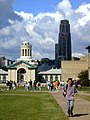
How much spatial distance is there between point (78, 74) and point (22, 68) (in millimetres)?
32379

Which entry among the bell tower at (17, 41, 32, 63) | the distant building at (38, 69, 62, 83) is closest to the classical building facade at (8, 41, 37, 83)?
the distant building at (38, 69, 62, 83)

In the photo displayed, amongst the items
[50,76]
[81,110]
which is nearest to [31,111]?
[81,110]

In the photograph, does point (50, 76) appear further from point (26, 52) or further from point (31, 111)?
point (31, 111)

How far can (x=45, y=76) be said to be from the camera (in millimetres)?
155000

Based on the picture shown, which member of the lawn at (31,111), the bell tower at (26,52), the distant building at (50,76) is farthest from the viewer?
the bell tower at (26,52)

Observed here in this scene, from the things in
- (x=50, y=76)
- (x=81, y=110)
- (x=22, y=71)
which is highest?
(x=22, y=71)

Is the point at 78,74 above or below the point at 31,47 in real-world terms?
below

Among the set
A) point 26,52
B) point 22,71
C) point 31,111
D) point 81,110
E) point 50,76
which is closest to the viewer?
point 31,111

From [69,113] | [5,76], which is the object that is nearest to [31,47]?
[5,76]

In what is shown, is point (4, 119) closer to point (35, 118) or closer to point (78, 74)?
point (35, 118)

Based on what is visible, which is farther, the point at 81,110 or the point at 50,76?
the point at 50,76

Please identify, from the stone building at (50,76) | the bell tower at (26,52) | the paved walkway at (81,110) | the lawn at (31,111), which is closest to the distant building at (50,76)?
the stone building at (50,76)

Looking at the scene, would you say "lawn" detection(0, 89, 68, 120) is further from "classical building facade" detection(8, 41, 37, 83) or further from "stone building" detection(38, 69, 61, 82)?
"stone building" detection(38, 69, 61, 82)

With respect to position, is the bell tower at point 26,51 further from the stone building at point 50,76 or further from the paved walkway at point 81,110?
the paved walkway at point 81,110
